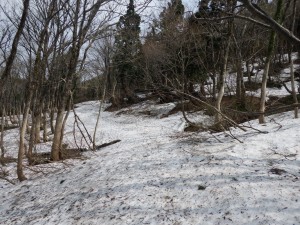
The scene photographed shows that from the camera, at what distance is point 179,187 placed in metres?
6.36

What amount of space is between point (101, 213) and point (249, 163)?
3.37 metres

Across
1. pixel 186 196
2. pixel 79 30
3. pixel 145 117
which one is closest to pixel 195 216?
pixel 186 196

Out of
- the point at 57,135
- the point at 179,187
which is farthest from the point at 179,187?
the point at 57,135

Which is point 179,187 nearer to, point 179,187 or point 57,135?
point 179,187

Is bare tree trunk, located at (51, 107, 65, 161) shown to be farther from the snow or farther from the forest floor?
the snow

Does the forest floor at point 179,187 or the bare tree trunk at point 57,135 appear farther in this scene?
the bare tree trunk at point 57,135

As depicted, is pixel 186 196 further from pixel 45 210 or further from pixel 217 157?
pixel 45 210

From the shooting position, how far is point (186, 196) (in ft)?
19.5

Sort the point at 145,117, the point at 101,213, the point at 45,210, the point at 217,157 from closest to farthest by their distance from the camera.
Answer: the point at 101,213
the point at 45,210
the point at 217,157
the point at 145,117

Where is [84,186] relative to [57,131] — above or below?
below

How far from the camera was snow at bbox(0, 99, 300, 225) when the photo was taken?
5.25 metres

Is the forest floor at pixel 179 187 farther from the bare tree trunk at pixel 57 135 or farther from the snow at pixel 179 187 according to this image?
the bare tree trunk at pixel 57 135

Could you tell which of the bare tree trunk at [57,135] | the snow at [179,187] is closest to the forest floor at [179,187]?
the snow at [179,187]

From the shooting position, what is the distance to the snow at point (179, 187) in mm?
5246
